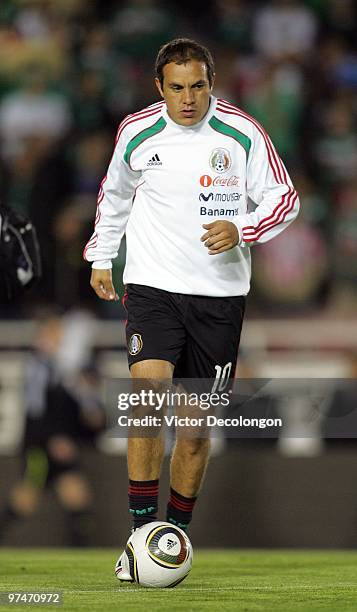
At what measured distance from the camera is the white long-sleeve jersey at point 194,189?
6328mm

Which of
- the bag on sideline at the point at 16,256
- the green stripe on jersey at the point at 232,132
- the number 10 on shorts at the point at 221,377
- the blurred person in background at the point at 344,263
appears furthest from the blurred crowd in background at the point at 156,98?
the green stripe on jersey at the point at 232,132

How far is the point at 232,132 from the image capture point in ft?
20.9

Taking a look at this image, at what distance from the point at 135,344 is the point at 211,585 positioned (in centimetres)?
114

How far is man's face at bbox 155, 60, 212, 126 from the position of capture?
6230 mm

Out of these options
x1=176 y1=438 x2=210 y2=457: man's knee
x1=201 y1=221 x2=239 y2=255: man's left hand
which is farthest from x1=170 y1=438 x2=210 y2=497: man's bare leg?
x1=201 y1=221 x2=239 y2=255: man's left hand

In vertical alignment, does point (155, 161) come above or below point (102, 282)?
above

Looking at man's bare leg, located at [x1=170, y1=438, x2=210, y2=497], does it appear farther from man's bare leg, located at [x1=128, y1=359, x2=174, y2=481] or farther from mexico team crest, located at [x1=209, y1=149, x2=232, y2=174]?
mexico team crest, located at [x1=209, y1=149, x2=232, y2=174]

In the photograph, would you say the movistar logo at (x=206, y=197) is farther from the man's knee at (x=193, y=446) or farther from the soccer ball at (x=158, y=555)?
the soccer ball at (x=158, y=555)

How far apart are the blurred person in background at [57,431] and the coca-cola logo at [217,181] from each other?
18.6ft

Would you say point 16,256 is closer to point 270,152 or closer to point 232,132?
point 232,132

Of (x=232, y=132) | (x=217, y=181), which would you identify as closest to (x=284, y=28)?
(x=232, y=132)

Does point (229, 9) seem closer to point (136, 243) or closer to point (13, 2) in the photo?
point (13, 2)

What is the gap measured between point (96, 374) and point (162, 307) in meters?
5.60

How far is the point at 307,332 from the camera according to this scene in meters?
11.9
